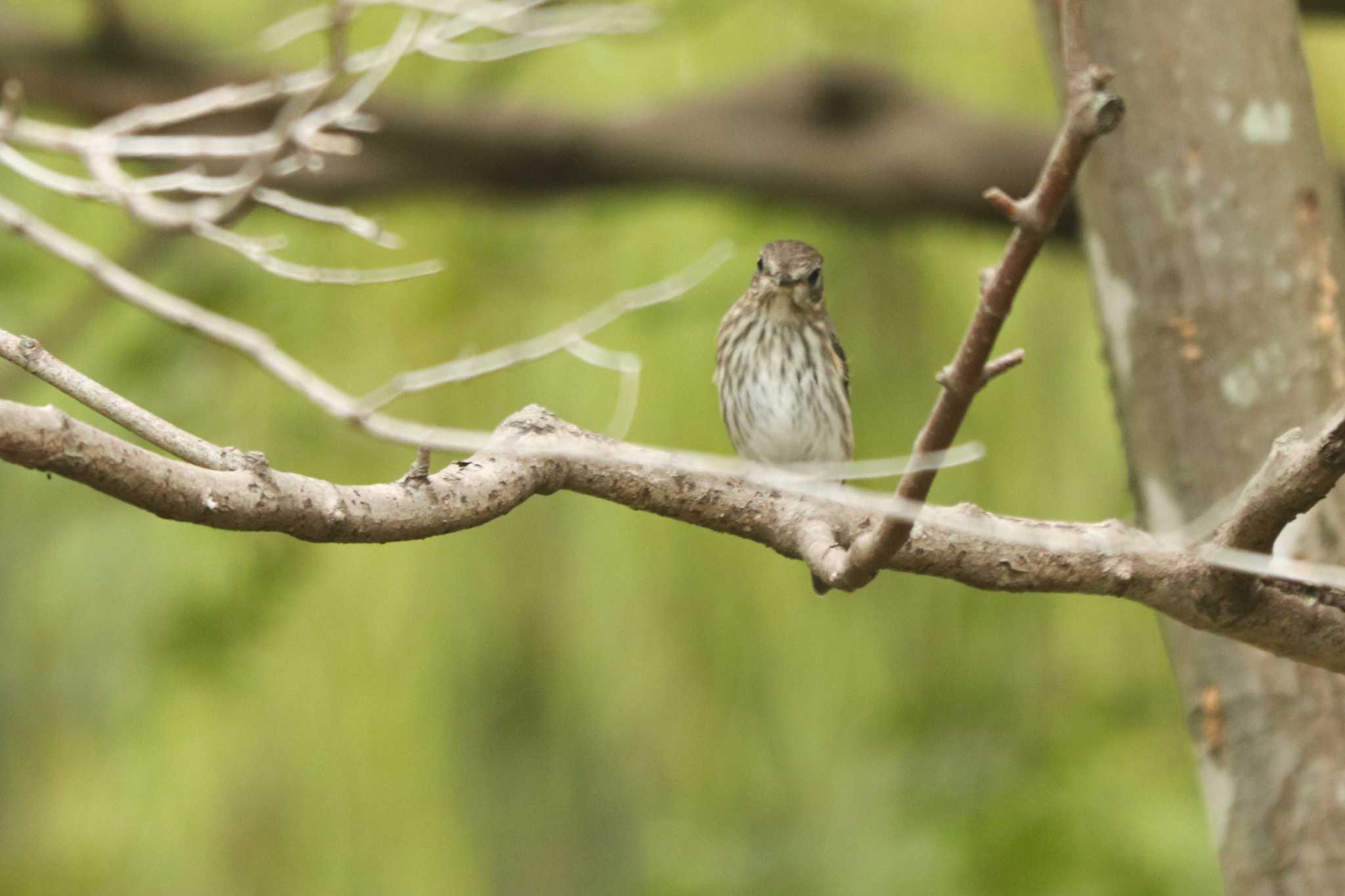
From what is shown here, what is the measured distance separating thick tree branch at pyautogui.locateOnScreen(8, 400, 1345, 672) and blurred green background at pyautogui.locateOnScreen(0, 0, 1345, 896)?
8.96 feet

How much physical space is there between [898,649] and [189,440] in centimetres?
390

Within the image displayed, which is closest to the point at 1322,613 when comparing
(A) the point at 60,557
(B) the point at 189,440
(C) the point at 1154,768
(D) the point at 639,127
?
(B) the point at 189,440

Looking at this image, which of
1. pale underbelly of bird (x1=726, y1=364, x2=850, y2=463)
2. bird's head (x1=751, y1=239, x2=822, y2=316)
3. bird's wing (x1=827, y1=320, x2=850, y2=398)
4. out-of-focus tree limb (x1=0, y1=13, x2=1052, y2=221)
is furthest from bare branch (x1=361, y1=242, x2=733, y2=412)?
out-of-focus tree limb (x1=0, y1=13, x2=1052, y2=221)

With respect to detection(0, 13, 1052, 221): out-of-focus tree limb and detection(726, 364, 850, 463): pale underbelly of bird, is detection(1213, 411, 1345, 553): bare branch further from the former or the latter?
detection(0, 13, 1052, 221): out-of-focus tree limb

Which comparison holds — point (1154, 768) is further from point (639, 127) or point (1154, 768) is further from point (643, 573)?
point (639, 127)

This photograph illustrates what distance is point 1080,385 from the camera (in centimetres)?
554

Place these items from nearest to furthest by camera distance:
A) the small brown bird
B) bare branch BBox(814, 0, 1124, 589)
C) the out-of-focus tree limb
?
bare branch BBox(814, 0, 1124, 589) → the small brown bird → the out-of-focus tree limb

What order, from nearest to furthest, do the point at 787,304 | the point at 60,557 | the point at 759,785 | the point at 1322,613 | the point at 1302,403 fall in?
the point at 1322,613 < the point at 1302,403 < the point at 787,304 < the point at 60,557 < the point at 759,785

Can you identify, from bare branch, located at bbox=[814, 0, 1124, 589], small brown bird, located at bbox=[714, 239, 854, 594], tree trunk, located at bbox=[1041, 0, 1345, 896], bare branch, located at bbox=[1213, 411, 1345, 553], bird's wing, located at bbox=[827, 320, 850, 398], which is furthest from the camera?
bird's wing, located at bbox=[827, 320, 850, 398]

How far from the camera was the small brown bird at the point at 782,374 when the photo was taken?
4367mm

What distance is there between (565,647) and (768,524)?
10.2ft

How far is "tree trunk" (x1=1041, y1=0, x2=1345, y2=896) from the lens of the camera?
3168mm

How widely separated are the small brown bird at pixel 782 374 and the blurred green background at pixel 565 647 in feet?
2.78

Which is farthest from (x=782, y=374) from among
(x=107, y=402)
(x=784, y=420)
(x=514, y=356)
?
(x=107, y=402)
